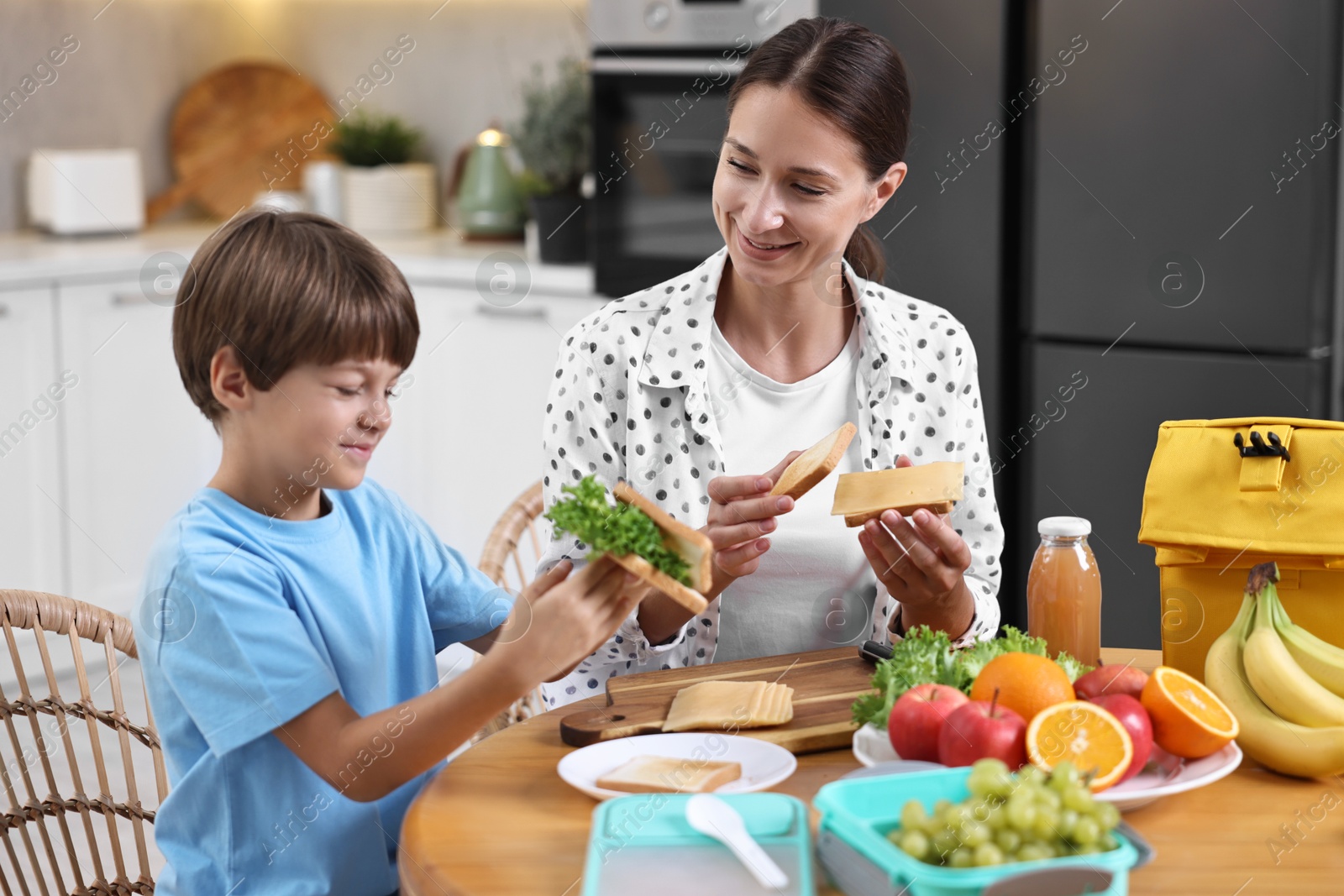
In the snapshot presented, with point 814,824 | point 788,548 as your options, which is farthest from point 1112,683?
point 788,548

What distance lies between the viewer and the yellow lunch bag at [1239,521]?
1.31 metres

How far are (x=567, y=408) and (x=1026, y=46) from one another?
60.6 inches

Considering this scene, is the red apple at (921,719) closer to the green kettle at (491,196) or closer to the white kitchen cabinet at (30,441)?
the white kitchen cabinet at (30,441)

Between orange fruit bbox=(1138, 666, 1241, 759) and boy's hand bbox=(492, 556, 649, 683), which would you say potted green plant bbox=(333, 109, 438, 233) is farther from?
orange fruit bbox=(1138, 666, 1241, 759)

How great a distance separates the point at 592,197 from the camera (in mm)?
3225

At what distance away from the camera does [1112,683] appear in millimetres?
1193

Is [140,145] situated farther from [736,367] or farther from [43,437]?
[736,367]

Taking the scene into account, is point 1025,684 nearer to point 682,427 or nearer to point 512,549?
point 682,427

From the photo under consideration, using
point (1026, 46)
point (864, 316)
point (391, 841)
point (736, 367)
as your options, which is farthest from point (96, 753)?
point (1026, 46)

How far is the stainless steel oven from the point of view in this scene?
2.91 m

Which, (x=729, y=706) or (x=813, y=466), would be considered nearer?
(x=729, y=706)

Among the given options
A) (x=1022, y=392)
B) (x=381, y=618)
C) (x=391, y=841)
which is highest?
(x=1022, y=392)

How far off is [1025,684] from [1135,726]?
9cm

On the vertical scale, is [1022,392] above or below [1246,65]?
below
